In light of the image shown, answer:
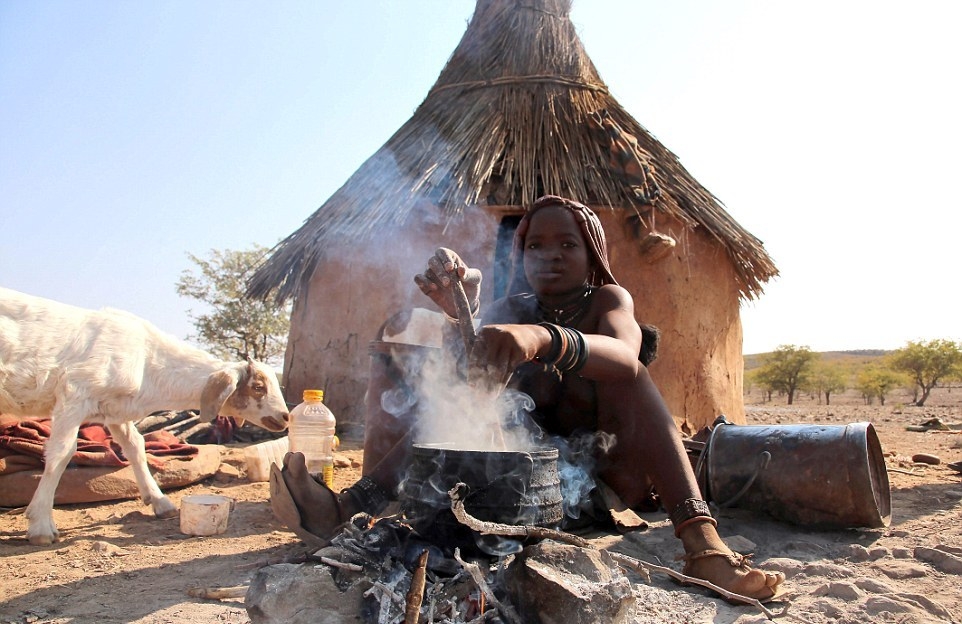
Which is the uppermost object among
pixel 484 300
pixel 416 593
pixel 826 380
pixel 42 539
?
pixel 484 300

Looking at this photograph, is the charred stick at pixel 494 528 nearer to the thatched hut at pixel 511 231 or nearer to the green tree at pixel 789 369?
the thatched hut at pixel 511 231

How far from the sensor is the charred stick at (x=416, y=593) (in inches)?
57.9

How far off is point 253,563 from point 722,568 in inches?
58.9

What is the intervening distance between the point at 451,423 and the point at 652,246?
4.45 metres

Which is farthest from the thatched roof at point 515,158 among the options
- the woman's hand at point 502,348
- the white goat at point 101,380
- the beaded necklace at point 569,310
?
the woman's hand at point 502,348

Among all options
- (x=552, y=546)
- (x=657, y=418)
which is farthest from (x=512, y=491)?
(x=657, y=418)

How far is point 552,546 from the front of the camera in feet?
5.32

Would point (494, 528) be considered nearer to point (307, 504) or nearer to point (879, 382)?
point (307, 504)

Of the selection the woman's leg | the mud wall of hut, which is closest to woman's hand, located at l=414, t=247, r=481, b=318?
the woman's leg

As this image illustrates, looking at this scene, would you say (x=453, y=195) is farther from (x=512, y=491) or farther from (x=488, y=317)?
(x=512, y=491)

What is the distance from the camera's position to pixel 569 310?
2695mm

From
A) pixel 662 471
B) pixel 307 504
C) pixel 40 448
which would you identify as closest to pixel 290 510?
pixel 307 504

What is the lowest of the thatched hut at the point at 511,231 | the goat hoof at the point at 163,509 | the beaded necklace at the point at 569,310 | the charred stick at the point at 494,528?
the goat hoof at the point at 163,509

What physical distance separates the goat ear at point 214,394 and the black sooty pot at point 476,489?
2331 millimetres
